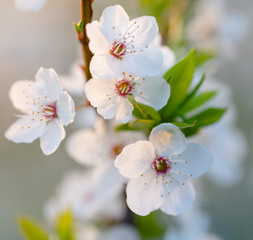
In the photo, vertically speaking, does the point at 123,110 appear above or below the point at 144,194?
above

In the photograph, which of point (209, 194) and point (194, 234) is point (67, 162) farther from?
point (194, 234)

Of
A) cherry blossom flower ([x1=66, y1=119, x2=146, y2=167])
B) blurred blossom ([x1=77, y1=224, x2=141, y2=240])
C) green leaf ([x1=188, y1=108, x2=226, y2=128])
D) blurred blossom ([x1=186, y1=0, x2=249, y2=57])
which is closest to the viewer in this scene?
green leaf ([x1=188, y1=108, x2=226, y2=128])

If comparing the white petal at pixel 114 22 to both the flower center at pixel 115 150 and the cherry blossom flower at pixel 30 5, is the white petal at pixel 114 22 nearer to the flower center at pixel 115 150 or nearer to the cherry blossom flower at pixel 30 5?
the cherry blossom flower at pixel 30 5

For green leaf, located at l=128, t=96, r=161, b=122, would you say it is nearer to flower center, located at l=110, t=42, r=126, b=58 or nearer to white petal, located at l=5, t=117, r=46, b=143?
flower center, located at l=110, t=42, r=126, b=58

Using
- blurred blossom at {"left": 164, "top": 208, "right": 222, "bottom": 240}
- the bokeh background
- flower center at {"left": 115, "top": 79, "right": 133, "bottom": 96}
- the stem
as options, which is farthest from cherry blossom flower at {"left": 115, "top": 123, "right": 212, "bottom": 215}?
the bokeh background

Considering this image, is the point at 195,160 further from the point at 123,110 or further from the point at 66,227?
the point at 66,227

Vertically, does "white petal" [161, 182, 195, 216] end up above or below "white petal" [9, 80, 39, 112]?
below

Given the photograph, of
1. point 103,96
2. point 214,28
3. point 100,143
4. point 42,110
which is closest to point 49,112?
point 42,110
